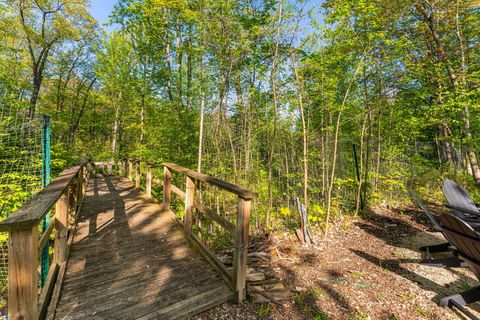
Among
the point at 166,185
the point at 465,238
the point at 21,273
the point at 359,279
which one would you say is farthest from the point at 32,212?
the point at 465,238

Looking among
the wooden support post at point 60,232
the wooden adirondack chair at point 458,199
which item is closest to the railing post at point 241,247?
the wooden support post at point 60,232

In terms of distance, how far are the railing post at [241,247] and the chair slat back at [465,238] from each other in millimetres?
1998

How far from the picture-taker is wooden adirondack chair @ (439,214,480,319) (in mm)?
1916

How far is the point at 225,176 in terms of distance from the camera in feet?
18.2

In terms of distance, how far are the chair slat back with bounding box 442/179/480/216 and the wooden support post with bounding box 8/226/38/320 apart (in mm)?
4934

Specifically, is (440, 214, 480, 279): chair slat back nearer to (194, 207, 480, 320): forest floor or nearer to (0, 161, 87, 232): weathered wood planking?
(194, 207, 480, 320): forest floor

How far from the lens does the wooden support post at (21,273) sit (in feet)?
3.94

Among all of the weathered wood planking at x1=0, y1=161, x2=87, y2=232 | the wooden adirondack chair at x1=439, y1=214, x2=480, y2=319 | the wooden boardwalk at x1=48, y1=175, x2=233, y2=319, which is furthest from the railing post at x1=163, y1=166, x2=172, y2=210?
the wooden adirondack chair at x1=439, y1=214, x2=480, y2=319

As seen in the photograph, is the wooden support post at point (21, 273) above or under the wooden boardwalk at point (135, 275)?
above

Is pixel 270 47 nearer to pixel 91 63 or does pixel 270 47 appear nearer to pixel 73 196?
pixel 73 196

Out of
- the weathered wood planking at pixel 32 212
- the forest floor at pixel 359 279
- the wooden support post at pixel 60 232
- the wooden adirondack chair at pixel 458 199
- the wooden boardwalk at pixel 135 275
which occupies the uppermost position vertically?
the weathered wood planking at pixel 32 212

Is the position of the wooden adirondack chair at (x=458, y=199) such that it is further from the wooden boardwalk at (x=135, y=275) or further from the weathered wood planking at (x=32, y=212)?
the weathered wood planking at (x=32, y=212)

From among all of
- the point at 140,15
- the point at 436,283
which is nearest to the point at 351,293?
the point at 436,283

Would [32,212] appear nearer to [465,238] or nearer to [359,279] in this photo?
[359,279]
